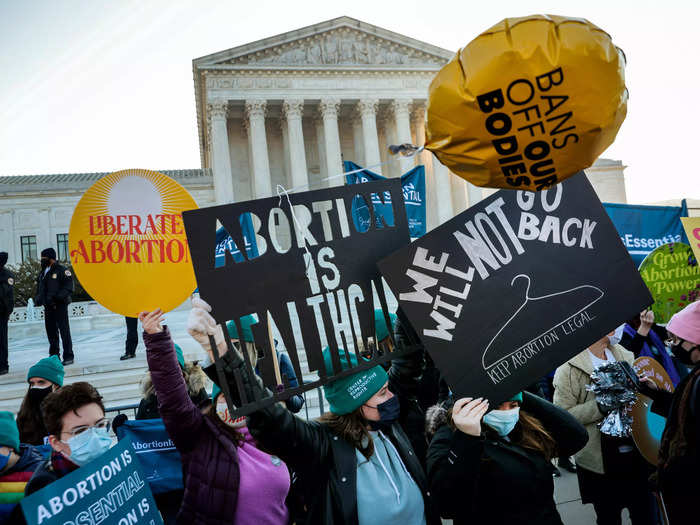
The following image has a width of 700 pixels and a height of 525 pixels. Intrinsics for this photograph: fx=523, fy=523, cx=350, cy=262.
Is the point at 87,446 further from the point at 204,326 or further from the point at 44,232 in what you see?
the point at 44,232

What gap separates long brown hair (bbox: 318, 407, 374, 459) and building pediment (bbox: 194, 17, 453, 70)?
3326 centimetres

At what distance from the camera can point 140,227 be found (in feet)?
10.1

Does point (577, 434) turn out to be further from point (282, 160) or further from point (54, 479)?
point (282, 160)

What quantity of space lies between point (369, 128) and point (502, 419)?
109 ft

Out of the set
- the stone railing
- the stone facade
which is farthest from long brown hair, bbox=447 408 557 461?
the stone facade

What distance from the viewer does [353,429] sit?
2.37 metres

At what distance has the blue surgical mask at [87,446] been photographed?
233 centimetres

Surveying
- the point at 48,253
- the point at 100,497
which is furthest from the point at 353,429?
the point at 48,253

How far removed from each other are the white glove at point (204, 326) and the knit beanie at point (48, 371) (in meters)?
2.36

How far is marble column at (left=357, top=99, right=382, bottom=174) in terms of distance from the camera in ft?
111

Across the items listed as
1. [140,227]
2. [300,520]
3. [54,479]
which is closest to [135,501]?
[54,479]

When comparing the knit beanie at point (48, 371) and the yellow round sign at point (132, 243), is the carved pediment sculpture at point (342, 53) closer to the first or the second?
the knit beanie at point (48, 371)

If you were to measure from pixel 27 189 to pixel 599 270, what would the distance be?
126ft

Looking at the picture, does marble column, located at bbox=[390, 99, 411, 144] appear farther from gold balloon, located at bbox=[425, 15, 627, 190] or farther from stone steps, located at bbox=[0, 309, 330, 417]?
gold balloon, located at bbox=[425, 15, 627, 190]
